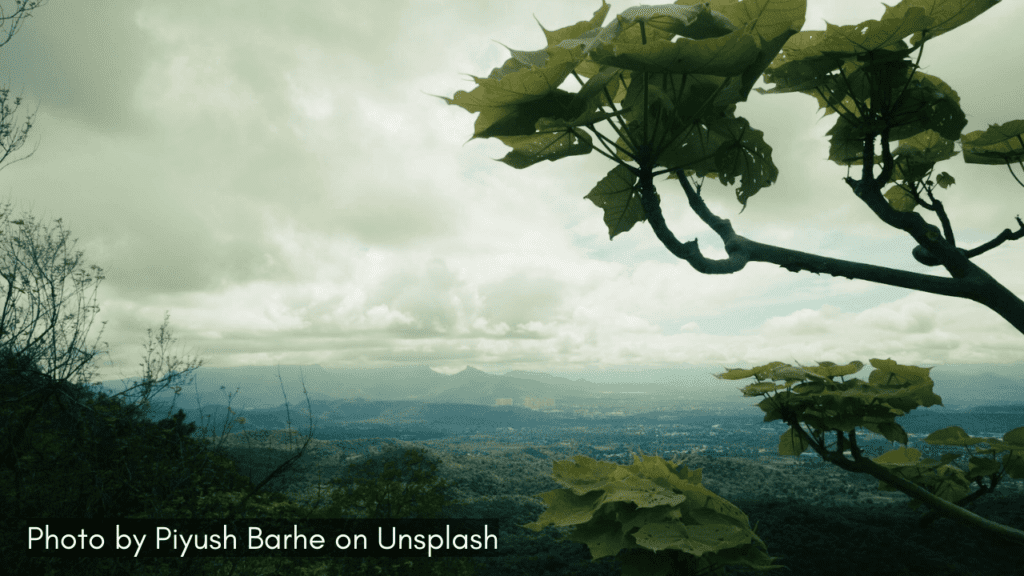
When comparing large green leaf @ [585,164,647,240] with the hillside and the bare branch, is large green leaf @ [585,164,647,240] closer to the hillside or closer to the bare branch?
the bare branch

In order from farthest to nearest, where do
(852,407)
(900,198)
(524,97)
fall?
1. (900,198)
2. (852,407)
3. (524,97)

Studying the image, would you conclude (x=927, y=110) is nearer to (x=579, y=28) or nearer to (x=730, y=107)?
(x=730, y=107)

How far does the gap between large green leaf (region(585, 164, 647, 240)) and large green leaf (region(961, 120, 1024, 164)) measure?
163 centimetres

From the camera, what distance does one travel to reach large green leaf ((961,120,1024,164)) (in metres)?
2.08

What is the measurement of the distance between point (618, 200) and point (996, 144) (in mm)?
1824

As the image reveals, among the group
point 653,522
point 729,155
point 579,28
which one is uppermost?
point 579,28

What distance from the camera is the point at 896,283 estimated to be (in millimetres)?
1604

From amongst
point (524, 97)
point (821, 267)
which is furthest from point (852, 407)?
point (524, 97)

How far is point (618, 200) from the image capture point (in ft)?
6.34

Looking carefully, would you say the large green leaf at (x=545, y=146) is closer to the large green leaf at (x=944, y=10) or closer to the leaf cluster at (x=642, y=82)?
the leaf cluster at (x=642, y=82)

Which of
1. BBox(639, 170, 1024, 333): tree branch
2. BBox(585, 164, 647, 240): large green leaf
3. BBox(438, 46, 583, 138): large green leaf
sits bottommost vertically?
BBox(639, 170, 1024, 333): tree branch

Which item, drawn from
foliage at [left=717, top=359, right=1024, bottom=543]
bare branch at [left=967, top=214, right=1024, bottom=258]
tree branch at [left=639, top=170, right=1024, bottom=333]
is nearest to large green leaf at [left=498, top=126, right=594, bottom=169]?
tree branch at [left=639, top=170, right=1024, bottom=333]

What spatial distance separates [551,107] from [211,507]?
815 cm

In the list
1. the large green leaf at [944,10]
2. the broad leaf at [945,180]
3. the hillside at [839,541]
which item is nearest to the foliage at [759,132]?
the large green leaf at [944,10]
